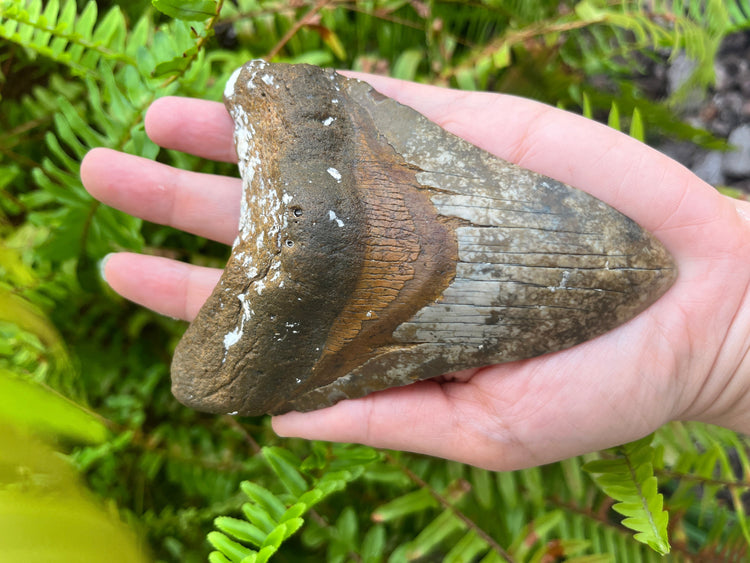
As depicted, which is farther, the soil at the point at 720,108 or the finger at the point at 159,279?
the soil at the point at 720,108

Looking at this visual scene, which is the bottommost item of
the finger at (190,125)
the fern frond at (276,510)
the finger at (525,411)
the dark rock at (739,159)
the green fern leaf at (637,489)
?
the green fern leaf at (637,489)

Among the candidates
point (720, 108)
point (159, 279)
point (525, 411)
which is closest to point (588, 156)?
point (525, 411)

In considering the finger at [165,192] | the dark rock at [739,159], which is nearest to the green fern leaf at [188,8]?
the finger at [165,192]

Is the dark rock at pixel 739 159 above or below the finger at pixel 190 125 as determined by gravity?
below

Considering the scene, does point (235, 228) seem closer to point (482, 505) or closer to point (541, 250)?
point (541, 250)

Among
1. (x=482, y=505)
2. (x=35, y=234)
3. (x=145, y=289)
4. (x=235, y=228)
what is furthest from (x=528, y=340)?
(x=35, y=234)

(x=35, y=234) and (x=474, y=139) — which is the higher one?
(x=474, y=139)

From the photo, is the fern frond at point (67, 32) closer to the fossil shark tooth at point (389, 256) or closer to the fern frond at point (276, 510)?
the fossil shark tooth at point (389, 256)
